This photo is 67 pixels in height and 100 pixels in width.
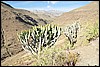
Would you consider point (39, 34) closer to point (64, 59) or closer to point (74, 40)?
point (64, 59)

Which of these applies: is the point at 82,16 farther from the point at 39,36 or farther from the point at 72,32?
the point at 39,36

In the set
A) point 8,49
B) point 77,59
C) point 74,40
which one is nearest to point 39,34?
point 77,59

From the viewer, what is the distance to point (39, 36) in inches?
591

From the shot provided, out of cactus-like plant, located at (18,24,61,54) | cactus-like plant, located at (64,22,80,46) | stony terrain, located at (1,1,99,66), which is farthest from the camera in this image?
cactus-like plant, located at (64,22,80,46)

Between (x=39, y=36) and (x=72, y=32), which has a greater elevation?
(x=39, y=36)

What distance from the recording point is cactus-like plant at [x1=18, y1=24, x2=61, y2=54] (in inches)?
589

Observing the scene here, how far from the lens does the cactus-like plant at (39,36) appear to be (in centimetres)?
1496

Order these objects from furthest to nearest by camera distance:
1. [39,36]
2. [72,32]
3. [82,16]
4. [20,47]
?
[82,16] < [20,47] < [72,32] < [39,36]

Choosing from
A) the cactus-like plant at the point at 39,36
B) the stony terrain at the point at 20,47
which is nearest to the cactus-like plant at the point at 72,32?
the stony terrain at the point at 20,47

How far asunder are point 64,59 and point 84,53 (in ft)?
9.10

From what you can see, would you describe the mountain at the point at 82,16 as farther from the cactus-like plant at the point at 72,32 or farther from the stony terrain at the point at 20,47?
the cactus-like plant at the point at 72,32

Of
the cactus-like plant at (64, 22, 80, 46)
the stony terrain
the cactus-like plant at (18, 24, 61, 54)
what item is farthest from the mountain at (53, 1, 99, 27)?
the cactus-like plant at (18, 24, 61, 54)

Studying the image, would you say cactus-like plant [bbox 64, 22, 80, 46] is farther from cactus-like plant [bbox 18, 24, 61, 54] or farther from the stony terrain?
cactus-like plant [bbox 18, 24, 61, 54]

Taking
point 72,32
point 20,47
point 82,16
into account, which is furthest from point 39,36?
point 82,16
